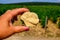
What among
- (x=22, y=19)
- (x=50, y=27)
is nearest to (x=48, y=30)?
(x=50, y=27)

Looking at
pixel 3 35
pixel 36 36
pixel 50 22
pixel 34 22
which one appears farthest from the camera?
pixel 50 22

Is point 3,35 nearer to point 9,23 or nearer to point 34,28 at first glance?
point 9,23

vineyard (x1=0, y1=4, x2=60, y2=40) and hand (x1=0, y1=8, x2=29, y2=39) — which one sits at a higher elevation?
hand (x1=0, y1=8, x2=29, y2=39)

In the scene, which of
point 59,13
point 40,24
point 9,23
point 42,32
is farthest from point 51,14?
point 9,23

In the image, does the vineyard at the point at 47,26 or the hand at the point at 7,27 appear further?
the vineyard at the point at 47,26

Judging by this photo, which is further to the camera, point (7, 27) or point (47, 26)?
point (47, 26)

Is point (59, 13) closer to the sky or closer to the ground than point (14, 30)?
closer to the ground

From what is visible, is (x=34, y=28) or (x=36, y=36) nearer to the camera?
(x=36, y=36)

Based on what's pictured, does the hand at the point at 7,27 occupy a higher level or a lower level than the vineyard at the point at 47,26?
higher

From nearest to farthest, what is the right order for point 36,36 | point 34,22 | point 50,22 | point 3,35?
1. point 3,35
2. point 36,36
3. point 34,22
4. point 50,22

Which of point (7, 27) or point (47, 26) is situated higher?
point (7, 27)

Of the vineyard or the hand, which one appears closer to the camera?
the hand
